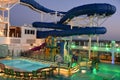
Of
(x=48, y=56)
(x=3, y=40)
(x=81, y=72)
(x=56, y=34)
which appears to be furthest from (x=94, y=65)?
(x=3, y=40)

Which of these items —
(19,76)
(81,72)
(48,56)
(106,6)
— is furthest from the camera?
(106,6)

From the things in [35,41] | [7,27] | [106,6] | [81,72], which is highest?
[106,6]

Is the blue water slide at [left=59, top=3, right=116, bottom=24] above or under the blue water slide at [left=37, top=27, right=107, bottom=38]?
above

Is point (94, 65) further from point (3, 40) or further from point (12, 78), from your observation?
point (3, 40)

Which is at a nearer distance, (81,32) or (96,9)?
(96,9)

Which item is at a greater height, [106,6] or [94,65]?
[106,6]

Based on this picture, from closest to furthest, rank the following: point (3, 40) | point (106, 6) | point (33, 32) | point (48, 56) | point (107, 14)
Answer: point (48, 56)
point (106, 6)
point (107, 14)
point (3, 40)
point (33, 32)

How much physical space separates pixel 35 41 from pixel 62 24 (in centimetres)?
602

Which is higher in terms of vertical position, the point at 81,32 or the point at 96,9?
the point at 96,9

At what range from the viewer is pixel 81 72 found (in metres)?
20.1

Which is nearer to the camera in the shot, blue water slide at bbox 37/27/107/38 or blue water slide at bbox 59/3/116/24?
blue water slide at bbox 59/3/116/24

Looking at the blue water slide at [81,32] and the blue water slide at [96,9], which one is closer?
the blue water slide at [96,9]

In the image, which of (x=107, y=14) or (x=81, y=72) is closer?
(x=81, y=72)

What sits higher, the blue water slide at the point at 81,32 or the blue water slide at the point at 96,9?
the blue water slide at the point at 96,9
